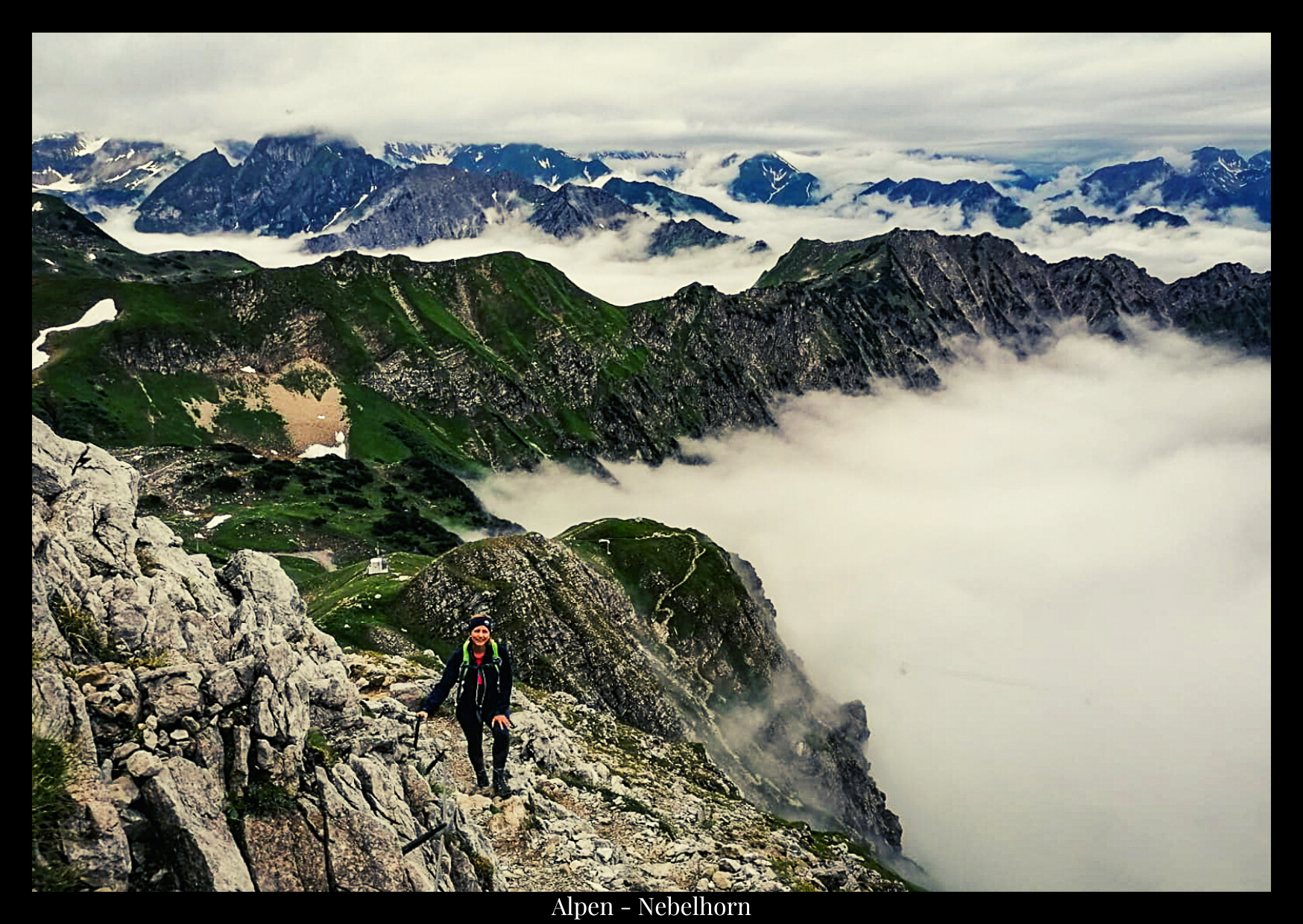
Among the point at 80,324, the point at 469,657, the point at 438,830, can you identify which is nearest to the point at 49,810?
the point at 438,830

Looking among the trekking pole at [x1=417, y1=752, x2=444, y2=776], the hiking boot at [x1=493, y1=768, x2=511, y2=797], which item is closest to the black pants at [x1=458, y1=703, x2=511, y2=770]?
the hiking boot at [x1=493, y1=768, x2=511, y2=797]

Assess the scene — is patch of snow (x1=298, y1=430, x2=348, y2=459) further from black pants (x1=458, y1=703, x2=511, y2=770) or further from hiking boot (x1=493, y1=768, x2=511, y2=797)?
black pants (x1=458, y1=703, x2=511, y2=770)

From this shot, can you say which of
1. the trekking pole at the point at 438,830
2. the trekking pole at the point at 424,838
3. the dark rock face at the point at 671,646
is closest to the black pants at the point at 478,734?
the trekking pole at the point at 438,830

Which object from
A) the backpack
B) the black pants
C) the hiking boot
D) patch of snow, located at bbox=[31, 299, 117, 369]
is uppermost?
patch of snow, located at bbox=[31, 299, 117, 369]

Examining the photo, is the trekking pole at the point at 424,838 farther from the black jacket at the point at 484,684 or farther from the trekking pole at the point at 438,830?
the black jacket at the point at 484,684

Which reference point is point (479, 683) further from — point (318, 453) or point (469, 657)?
point (318, 453)
